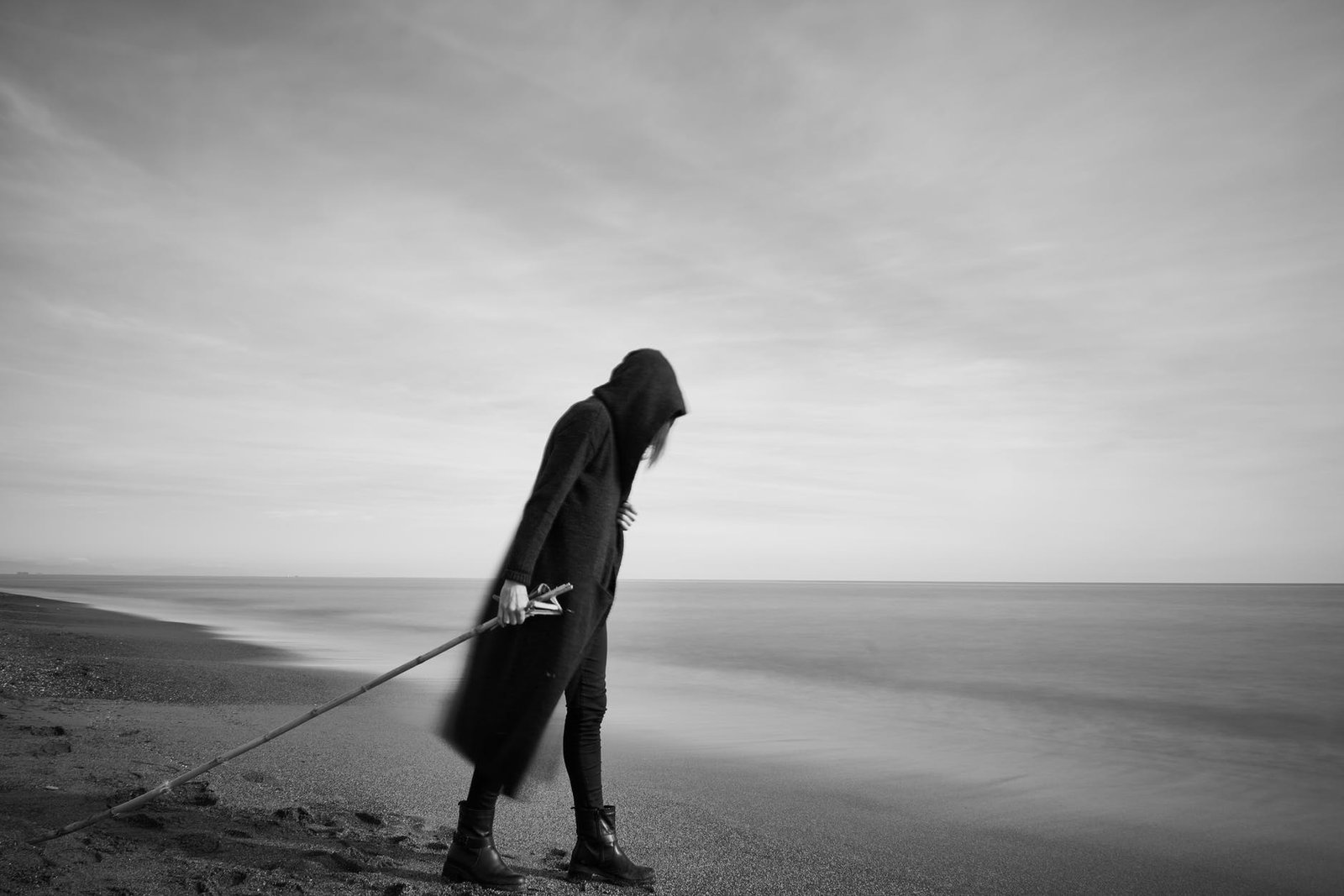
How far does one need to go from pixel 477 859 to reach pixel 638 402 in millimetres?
1713

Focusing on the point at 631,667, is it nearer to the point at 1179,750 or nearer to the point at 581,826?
the point at 1179,750

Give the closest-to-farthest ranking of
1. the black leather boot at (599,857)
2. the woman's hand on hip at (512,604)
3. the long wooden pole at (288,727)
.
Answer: the long wooden pole at (288,727) → the woman's hand on hip at (512,604) → the black leather boot at (599,857)

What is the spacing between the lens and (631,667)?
12.8m

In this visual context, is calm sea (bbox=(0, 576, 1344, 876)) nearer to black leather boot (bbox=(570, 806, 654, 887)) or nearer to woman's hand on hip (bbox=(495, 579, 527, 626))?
woman's hand on hip (bbox=(495, 579, 527, 626))

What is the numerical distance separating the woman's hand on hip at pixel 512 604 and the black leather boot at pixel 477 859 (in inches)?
27.7

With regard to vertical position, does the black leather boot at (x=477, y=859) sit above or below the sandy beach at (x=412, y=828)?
above

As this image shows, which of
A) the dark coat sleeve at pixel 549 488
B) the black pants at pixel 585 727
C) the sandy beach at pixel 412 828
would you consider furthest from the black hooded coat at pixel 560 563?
the sandy beach at pixel 412 828

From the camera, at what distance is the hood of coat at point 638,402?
9.96 ft

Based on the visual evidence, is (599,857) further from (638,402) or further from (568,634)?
Answer: (638,402)

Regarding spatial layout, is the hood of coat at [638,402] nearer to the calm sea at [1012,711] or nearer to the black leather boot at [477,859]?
the calm sea at [1012,711]

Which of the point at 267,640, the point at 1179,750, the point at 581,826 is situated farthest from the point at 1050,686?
the point at 267,640

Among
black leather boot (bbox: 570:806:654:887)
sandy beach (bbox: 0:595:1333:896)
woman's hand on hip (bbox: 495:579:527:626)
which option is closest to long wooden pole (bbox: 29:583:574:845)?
woman's hand on hip (bbox: 495:579:527:626)

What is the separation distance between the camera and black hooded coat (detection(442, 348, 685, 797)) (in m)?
2.82

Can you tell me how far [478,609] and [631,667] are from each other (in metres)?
10.1
